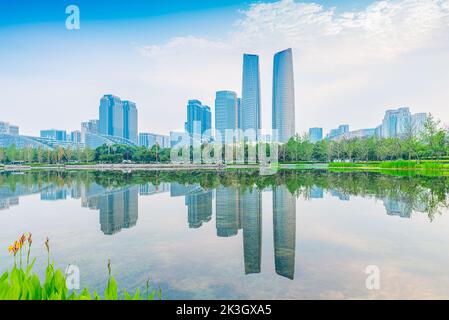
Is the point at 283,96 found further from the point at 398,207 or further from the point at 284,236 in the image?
the point at 284,236

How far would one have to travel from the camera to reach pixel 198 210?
33.6ft

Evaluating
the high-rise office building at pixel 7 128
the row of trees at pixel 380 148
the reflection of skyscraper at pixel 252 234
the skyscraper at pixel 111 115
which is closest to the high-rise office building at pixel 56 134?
the high-rise office building at pixel 7 128

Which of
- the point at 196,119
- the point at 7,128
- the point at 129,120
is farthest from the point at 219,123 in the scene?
the point at 7,128

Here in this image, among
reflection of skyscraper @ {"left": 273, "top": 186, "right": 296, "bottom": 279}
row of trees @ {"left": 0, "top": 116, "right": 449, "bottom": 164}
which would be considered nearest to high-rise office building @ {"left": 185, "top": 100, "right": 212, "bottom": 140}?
row of trees @ {"left": 0, "top": 116, "right": 449, "bottom": 164}

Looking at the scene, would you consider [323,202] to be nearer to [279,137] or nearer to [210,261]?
[210,261]

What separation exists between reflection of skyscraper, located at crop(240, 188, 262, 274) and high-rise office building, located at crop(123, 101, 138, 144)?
86384 millimetres

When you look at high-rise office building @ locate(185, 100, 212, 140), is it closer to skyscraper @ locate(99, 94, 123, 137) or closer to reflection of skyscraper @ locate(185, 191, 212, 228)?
skyscraper @ locate(99, 94, 123, 137)

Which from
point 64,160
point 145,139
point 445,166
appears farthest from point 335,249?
point 145,139

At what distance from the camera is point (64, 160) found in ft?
255

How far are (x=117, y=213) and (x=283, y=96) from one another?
516 ft

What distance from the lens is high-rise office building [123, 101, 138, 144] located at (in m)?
91.1
